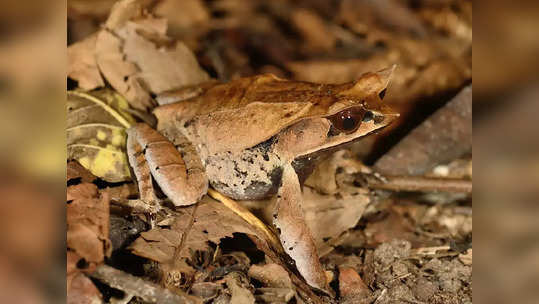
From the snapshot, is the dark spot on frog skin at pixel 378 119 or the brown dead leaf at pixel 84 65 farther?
the brown dead leaf at pixel 84 65

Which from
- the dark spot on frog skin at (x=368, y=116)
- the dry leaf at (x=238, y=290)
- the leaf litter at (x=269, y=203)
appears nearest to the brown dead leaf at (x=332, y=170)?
the leaf litter at (x=269, y=203)

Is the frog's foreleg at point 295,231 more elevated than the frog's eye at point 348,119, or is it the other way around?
the frog's eye at point 348,119

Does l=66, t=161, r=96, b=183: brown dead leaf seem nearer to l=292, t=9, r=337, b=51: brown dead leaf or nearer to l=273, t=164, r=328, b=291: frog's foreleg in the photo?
l=273, t=164, r=328, b=291: frog's foreleg

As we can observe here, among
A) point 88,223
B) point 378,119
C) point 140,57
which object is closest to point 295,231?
point 378,119

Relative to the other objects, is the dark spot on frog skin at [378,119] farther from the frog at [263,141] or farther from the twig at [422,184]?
the twig at [422,184]

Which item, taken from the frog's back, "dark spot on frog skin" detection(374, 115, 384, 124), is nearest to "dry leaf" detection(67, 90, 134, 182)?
the frog's back
